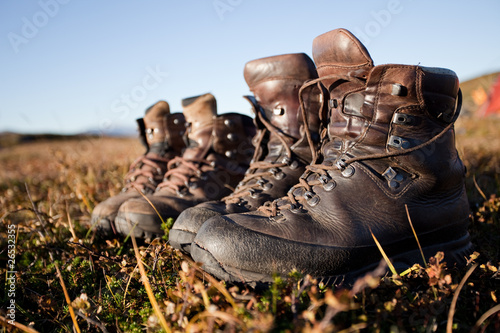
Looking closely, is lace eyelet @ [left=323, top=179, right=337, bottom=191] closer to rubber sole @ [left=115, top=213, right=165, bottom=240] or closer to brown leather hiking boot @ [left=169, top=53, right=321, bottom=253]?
brown leather hiking boot @ [left=169, top=53, right=321, bottom=253]

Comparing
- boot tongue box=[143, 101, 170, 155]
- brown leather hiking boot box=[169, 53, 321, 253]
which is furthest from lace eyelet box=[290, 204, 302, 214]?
boot tongue box=[143, 101, 170, 155]

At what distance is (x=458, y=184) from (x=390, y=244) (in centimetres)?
51

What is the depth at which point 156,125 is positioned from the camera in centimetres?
342

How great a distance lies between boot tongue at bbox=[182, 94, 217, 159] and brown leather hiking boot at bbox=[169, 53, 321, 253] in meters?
0.60

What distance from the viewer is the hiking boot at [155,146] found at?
3186 mm

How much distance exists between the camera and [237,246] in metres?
1.60

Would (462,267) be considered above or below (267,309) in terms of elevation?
below

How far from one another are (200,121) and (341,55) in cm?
149

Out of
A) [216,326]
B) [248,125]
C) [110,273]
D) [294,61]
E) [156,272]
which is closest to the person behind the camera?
[216,326]

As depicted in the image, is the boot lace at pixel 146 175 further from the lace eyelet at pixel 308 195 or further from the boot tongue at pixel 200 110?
the lace eyelet at pixel 308 195

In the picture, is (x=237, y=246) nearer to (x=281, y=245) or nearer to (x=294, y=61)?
(x=281, y=245)

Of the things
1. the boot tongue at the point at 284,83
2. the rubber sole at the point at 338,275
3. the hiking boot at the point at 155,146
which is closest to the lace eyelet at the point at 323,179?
the rubber sole at the point at 338,275

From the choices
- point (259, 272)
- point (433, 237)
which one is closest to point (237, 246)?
point (259, 272)

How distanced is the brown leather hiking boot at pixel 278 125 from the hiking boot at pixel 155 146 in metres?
1.13
